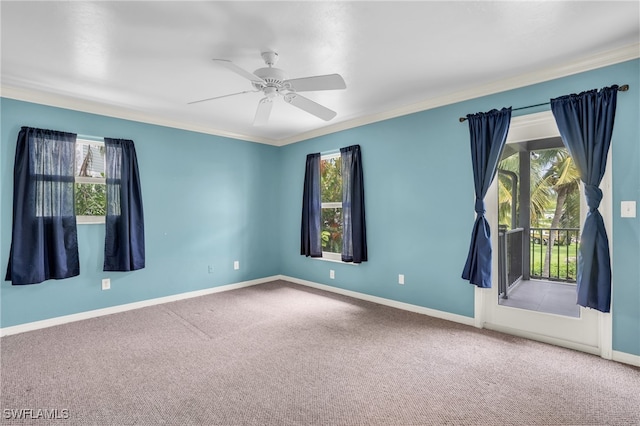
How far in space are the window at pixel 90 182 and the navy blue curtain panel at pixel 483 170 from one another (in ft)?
13.6

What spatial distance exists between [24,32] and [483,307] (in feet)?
14.7

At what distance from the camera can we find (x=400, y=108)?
3.87 meters

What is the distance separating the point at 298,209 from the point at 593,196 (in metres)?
3.75

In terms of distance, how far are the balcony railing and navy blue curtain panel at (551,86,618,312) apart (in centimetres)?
20

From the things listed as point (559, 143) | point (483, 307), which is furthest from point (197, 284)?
point (559, 143)

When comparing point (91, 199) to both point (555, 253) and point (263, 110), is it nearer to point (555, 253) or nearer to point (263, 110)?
point (263, 110)

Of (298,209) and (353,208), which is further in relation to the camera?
(298,209)

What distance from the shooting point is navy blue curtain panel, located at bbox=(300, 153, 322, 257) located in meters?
4.90

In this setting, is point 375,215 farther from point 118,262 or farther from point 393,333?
point 118,262

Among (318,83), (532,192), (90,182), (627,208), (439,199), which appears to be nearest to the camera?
(318,83)

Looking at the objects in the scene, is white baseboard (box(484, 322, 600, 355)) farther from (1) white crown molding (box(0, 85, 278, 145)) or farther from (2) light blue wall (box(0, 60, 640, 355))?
(1) white crown molding (box(0, 85, 278, 145))

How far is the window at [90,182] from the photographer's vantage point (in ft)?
11.9

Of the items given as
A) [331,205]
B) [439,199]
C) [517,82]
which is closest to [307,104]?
[439,199]

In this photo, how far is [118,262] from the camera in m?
3.77
